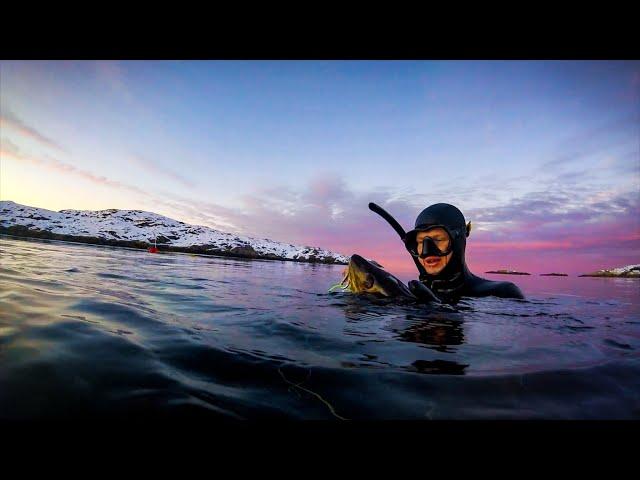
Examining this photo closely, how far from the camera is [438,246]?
6.48 m

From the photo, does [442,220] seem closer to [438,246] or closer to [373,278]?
[438,246]

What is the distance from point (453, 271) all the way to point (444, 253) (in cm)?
64

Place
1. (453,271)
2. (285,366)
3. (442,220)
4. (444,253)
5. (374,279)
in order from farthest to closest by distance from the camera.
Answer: (453,271), (444,253), (442,220), (374,279), (285,366)

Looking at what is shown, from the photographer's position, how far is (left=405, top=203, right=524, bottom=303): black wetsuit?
639 cm

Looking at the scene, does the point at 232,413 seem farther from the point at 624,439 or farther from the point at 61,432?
the point at 624,439

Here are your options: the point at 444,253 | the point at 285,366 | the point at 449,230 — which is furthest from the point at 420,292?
the point at 285,366

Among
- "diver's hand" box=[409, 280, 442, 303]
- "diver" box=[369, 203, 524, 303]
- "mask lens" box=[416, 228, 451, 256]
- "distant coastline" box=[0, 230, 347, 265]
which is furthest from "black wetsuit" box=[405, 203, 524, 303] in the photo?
"distant coastline" box=[0, 230, 347, 265]

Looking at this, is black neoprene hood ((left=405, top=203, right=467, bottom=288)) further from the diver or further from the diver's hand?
the diver's hand

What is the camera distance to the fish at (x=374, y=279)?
17.2ft

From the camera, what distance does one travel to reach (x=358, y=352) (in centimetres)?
254

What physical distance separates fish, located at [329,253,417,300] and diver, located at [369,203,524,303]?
121 cm
